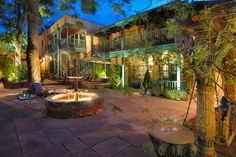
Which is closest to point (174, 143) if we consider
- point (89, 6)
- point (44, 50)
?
point (89, 6)

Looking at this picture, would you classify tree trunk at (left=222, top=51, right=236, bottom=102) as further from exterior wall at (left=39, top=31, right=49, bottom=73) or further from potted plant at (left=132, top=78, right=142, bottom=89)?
exterior wall at (left=39, top=31, right=49, bottom=73)

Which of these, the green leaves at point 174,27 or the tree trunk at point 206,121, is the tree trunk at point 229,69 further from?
the green leaves at point 174,27

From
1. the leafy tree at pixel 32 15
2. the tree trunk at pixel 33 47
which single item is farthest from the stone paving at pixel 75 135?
the tree trunk at pixel 33 47

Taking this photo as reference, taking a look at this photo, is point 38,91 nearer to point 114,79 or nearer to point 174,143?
point 114,79

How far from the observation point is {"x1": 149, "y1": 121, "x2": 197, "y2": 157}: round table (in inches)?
96.8

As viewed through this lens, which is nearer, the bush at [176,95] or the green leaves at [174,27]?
the green leaves at [174,27]

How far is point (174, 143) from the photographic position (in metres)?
2.44

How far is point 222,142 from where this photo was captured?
3510 mm

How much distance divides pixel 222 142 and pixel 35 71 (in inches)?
409

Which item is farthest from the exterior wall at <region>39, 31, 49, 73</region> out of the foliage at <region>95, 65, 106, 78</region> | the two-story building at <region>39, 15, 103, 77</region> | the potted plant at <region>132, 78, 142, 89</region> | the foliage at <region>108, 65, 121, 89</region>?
the potted plant at <region>132, 78, 142, 89</region>

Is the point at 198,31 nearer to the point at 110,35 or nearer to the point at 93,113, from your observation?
the point at 93,113

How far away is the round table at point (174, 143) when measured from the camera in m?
2.46

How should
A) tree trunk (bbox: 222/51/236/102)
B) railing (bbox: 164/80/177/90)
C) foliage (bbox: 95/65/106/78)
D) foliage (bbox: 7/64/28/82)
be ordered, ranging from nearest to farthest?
tree trunk (bbox: 222/51/236/102)
railing (bbox: 164/80/177/90)
foliage (bbox: 7/64/28/82)
foliage (bbox: 95/65/106/78)

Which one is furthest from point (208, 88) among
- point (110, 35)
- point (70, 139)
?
point (110, 35)
